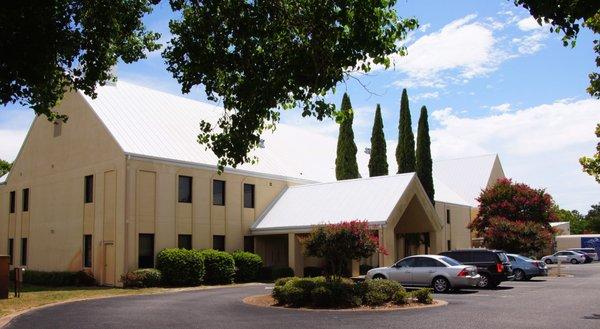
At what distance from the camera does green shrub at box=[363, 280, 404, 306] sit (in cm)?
1859

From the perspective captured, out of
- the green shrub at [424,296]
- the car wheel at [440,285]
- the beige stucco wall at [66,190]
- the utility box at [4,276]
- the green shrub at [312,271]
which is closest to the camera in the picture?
A: the green shrub at [424,296]

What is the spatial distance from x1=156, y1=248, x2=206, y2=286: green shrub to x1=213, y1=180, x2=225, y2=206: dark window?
4820 millimetres

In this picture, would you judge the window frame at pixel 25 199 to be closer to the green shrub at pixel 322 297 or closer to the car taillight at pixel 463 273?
the green shrub at pixel 322 297

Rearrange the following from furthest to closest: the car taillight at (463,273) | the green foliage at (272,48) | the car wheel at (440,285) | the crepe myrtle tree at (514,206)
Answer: the crepe myrtle tree at (514,206), the car wheel at (440,285), the car taillight at (463,273), the green foliage at (272,48)

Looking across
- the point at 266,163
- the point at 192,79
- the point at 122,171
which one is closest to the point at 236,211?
the point at 266,163

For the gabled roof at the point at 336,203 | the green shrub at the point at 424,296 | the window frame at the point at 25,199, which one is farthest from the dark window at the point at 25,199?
the green shrub at the point at 424,296

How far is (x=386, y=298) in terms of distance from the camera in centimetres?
1888

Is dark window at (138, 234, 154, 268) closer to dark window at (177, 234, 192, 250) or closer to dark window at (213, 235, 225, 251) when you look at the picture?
dark window at (177, 234, 192, 250)

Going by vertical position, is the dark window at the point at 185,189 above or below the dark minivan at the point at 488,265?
above

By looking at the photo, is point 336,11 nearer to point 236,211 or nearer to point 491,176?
point 236,211

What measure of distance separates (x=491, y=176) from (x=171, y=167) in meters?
41.6

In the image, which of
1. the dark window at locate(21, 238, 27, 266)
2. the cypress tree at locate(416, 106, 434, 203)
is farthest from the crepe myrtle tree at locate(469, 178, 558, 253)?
the dark window at locate(21, 238, 27, 266)

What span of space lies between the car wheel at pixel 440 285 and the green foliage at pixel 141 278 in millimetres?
12831

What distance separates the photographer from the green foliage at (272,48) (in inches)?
418
